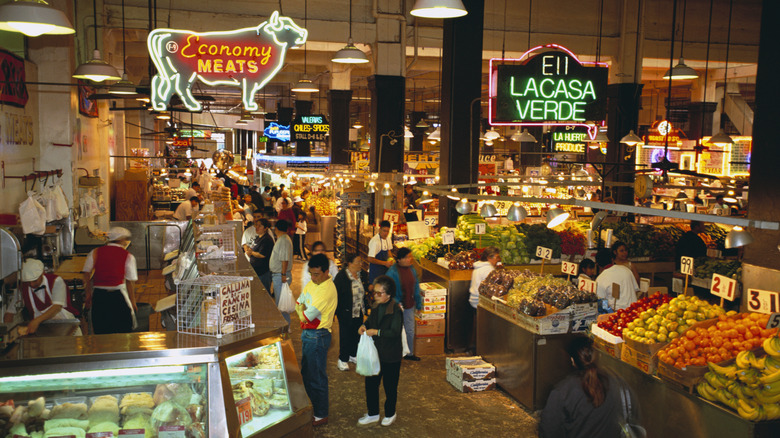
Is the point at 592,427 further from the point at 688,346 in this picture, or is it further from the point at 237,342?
the point at 237,342

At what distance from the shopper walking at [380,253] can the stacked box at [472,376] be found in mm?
2676

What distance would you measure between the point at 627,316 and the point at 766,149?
8.28ft

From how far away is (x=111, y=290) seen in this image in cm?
738

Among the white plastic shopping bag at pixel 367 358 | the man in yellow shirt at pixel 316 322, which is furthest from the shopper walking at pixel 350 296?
the white plastic shopping bag at pixel 367 358

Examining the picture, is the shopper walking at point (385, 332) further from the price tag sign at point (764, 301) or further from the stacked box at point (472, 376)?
the price tag sign at point (764, 301)

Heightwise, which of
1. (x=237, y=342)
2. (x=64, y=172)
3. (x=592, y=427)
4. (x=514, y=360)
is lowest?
(x=514, y=360)

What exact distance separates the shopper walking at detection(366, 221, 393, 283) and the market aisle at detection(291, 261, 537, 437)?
219 centimetres

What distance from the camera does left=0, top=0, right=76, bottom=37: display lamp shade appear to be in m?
4.81

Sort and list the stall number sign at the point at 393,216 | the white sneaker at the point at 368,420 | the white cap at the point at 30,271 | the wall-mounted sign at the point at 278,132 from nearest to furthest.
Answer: the white cap at the point at 30,271 → the white sneaker at the point at 368,420 → the stall number sign at the point at 393,216 → the wall-mounted sign at the point at 278,132

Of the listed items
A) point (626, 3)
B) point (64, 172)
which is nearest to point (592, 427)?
point (64, 172)

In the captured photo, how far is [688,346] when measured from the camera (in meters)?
5.41

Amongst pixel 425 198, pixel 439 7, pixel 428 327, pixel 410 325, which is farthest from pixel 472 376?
pixel 425 198

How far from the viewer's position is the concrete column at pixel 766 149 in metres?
6.89

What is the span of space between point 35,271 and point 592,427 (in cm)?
544
